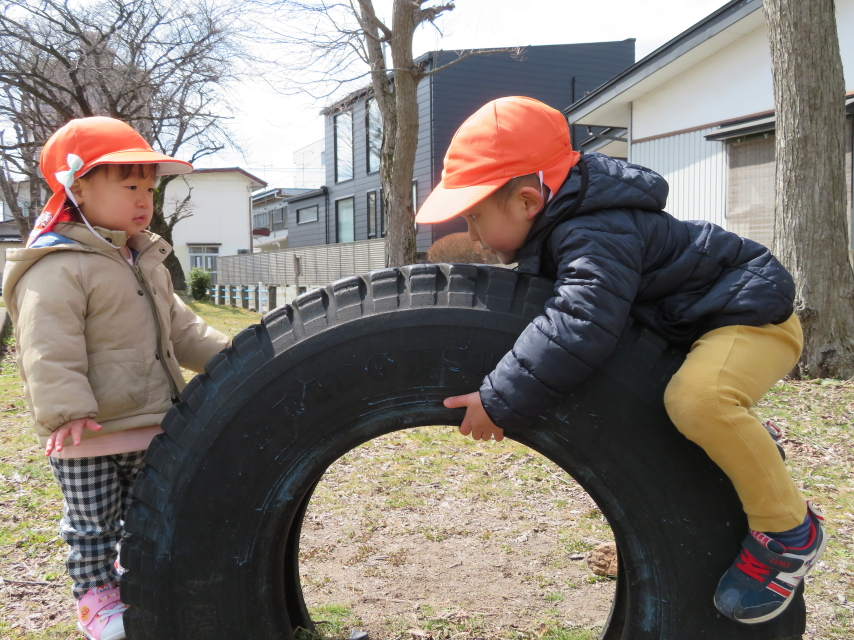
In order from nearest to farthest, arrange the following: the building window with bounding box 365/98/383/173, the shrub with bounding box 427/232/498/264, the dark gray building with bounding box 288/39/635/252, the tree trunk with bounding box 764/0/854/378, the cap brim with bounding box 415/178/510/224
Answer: the cap brim with bounding box 415/178/510/224 → the tree trunk with bounding box 764/0/854/378 → the shrub with bounding box 427/232/498/264 → the dark gray building with bounding box 288/39/635/252 → the building window with bounding box 365/98/383/173

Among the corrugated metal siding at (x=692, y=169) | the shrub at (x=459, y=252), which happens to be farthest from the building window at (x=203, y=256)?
the corrugated metal siding at (x=692, y=169)

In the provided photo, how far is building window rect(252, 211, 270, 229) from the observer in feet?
Answer: 178

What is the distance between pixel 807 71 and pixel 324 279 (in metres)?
18.5

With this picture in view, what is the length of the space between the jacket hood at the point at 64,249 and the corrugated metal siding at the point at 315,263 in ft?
50.6

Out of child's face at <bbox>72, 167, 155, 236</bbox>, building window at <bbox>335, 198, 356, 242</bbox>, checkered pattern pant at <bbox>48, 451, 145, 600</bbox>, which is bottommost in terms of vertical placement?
checkered pattern pant at <bbox>48, 451, 145, 600</bbox>

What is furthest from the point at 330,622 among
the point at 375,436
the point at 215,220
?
the point at 215,220

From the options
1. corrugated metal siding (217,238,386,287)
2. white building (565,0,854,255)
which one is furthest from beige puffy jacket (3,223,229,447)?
corrugated metal siding (217,238,386,287)

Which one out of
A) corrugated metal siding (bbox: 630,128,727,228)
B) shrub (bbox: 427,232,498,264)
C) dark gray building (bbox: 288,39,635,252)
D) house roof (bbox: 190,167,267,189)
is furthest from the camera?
house roof (bbox: 190,167,267,189)

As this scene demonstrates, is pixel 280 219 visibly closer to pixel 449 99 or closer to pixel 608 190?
pixel 449 99

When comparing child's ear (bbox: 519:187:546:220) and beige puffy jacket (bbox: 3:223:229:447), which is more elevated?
child's ear (bbox: 519:187:546:220)

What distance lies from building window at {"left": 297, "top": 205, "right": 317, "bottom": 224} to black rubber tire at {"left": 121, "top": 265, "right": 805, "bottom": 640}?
2982 centimetres

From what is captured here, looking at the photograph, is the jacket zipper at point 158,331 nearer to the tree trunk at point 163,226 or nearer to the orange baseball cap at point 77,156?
the orange baseball cap at point 77,156

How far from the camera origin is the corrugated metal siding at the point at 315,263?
21156 millimetres

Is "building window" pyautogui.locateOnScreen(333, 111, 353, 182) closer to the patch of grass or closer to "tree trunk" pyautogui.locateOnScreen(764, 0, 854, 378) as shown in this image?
"tree trunk" pyautogui.locateOnScreen(764, 0, 854, 378)
